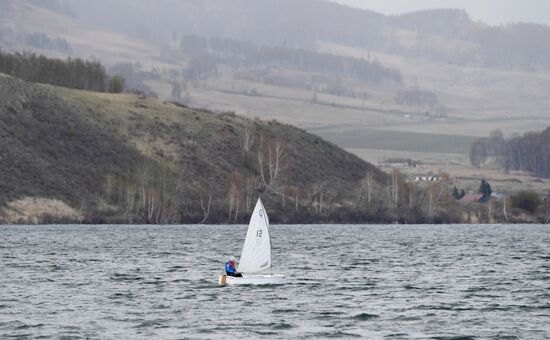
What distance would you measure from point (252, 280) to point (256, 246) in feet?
7.00

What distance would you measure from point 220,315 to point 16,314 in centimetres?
1021

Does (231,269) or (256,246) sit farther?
(256,246)

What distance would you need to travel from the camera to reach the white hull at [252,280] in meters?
73.1

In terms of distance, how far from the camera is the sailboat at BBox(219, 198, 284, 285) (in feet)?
241

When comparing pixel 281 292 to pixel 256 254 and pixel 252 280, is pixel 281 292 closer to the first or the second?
pixel 252 280

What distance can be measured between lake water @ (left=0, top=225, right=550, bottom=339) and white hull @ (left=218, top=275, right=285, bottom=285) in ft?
2.57

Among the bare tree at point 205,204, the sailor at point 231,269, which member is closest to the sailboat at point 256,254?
the sailor at point 231,269

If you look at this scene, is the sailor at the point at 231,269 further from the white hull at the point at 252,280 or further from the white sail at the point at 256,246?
the white sail at the point at 256,246

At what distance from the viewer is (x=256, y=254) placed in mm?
74000

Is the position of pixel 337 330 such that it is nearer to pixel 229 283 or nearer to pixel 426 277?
pixel 229 283

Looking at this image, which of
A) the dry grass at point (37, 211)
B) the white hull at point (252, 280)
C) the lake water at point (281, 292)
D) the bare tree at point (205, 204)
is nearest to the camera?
the lake water at point (281, 292)

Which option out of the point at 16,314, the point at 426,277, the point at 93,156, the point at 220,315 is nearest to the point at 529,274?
the point at 426,277

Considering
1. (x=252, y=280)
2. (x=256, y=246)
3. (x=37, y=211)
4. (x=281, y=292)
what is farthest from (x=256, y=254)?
(x=37, y=211)

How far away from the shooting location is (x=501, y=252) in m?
111
